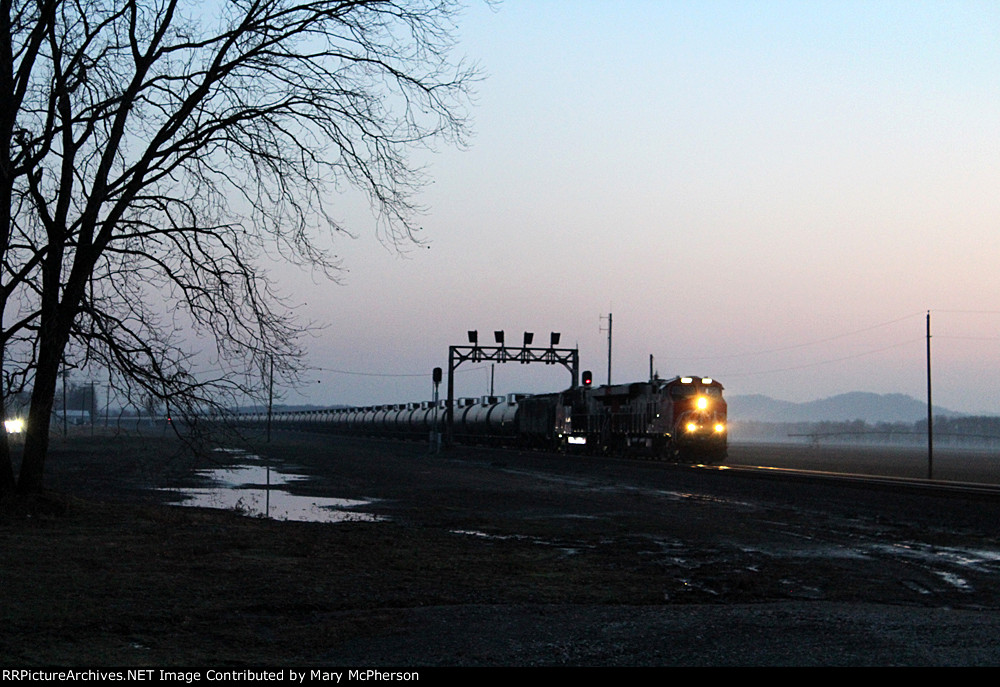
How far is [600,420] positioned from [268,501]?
33333 mm

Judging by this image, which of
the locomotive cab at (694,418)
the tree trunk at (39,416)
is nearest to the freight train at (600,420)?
the locomotive cab at (694,418)

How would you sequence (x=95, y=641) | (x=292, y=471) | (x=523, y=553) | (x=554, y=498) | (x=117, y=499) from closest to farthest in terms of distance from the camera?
(x=95, y=641) → (x=523, y=553) → (x=117, y=499) → (x=554, y=498) → (x=292, y=471)

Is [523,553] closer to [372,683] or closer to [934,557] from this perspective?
[934,557]

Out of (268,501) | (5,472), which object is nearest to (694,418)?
(268,501)

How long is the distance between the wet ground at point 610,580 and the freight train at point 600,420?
175 inches

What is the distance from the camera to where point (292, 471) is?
4022 centimetres

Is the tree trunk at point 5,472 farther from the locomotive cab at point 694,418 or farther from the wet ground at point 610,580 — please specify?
the locomotive cab at point 694,418

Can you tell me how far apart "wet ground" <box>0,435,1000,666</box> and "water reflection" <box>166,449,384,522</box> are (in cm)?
46

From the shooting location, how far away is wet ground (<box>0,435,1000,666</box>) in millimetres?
8164

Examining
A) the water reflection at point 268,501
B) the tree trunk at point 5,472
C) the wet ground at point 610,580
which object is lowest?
the water reflection at point 268,501

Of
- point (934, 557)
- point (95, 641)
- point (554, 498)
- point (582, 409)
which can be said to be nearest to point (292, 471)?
point (554, 498)

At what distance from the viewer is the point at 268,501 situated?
25.2 m

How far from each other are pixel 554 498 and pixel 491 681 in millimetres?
Result: 20647

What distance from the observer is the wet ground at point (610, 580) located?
8.16 meters
